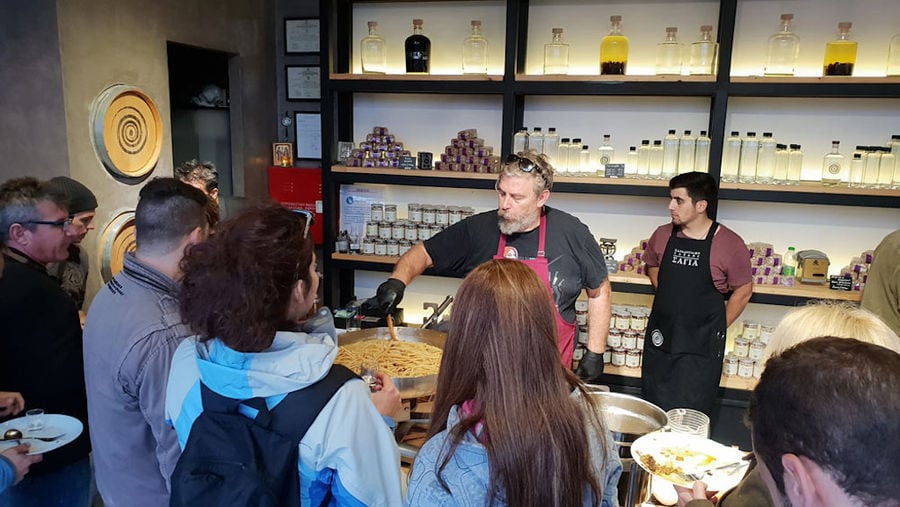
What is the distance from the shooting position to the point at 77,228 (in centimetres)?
228

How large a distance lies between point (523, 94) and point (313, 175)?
7.00 feet

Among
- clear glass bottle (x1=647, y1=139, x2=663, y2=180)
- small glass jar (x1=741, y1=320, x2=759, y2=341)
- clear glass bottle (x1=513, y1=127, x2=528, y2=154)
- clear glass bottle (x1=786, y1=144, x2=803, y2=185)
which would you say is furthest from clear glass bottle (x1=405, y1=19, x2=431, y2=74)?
small glass jar (x1=741, y1=320, x2=759, y2=341)

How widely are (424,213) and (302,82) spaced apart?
232 cm

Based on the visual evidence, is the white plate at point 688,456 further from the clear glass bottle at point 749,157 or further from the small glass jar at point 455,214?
the small glass jar at point 455,214

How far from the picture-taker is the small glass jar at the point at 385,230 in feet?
12.5

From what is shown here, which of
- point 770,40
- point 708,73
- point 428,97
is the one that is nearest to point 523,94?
point 428,97

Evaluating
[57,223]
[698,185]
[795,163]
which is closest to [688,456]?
[698,185]

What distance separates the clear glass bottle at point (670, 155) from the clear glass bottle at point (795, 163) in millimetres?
596

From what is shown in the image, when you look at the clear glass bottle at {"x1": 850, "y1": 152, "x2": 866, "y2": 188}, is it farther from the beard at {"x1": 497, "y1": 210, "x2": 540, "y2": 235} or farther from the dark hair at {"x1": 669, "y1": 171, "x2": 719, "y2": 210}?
the beard at {"x1": 497, "y1": 210, "x2": 540, "y2": 235}

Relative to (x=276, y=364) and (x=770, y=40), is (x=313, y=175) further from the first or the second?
(x=276, y=364)

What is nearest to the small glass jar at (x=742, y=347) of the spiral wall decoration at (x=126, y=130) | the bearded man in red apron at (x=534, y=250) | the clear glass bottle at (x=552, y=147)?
the bearded man in red apron at (x=534, y=250)

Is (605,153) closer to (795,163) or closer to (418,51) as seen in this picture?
(795,163)

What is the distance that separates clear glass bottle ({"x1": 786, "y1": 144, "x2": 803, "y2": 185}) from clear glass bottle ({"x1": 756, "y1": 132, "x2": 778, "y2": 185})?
3.8 inches

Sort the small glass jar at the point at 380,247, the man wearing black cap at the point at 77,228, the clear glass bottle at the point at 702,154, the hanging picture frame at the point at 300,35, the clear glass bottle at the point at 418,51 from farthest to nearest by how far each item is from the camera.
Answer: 1. the hanging picture frame at the point at 300,35
2. the small glass jar at the point at 380,247
3. the clear glass bottle at the point at 418,51
4. the clear glass bottle at the point at 702,154
5. the man wearing black cap at the point at 77,228
